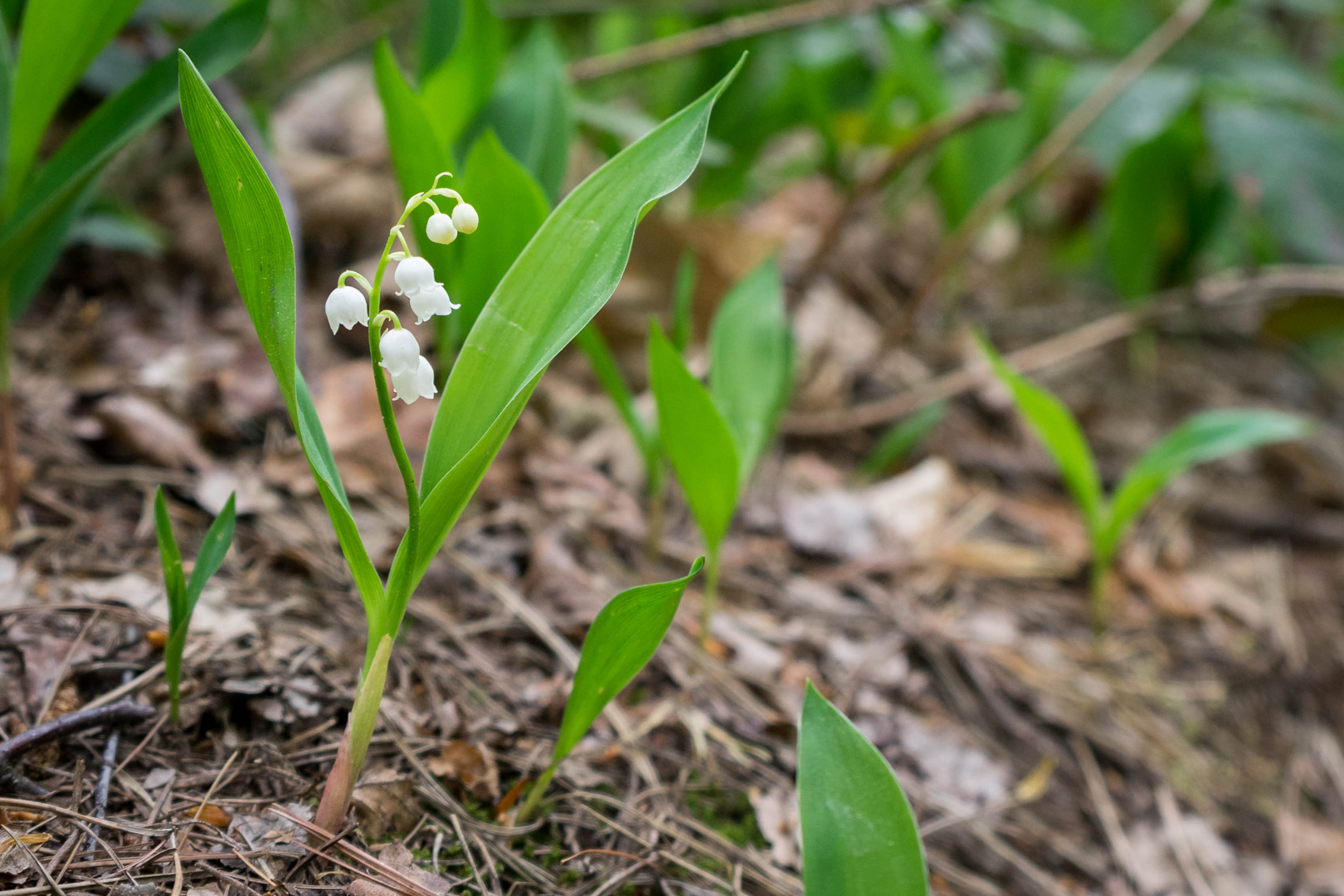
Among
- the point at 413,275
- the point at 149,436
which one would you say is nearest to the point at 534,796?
the point at 413,275

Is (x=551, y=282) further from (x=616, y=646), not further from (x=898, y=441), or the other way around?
(x=898, y=441)

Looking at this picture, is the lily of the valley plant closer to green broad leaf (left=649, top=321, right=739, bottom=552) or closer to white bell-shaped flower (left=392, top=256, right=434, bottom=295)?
white bell-shaped flower (left=392, top=256, right=434, bottom=295)

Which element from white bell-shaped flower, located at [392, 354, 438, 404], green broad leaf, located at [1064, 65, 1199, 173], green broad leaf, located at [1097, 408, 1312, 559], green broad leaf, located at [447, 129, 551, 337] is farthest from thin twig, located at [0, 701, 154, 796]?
green broad leaf, located at [1064, 65, 1199, 173]

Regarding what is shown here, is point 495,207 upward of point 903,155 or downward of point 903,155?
upward

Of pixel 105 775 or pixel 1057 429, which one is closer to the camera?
pixel 105 775

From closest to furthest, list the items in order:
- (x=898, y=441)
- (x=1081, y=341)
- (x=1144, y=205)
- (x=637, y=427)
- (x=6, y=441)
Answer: (x=6, y=441) < (x=637, y=427) < (x=898, y=441) < (x=1081, y=341) < (x=1144, y=205)

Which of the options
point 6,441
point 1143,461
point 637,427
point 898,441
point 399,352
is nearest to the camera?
point 399,352

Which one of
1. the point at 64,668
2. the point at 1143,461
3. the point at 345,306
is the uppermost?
the point at 345,306

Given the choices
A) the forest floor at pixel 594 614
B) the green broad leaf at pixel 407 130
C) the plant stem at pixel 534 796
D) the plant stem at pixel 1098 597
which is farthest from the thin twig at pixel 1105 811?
the green broad leaf at pixel 407 130
